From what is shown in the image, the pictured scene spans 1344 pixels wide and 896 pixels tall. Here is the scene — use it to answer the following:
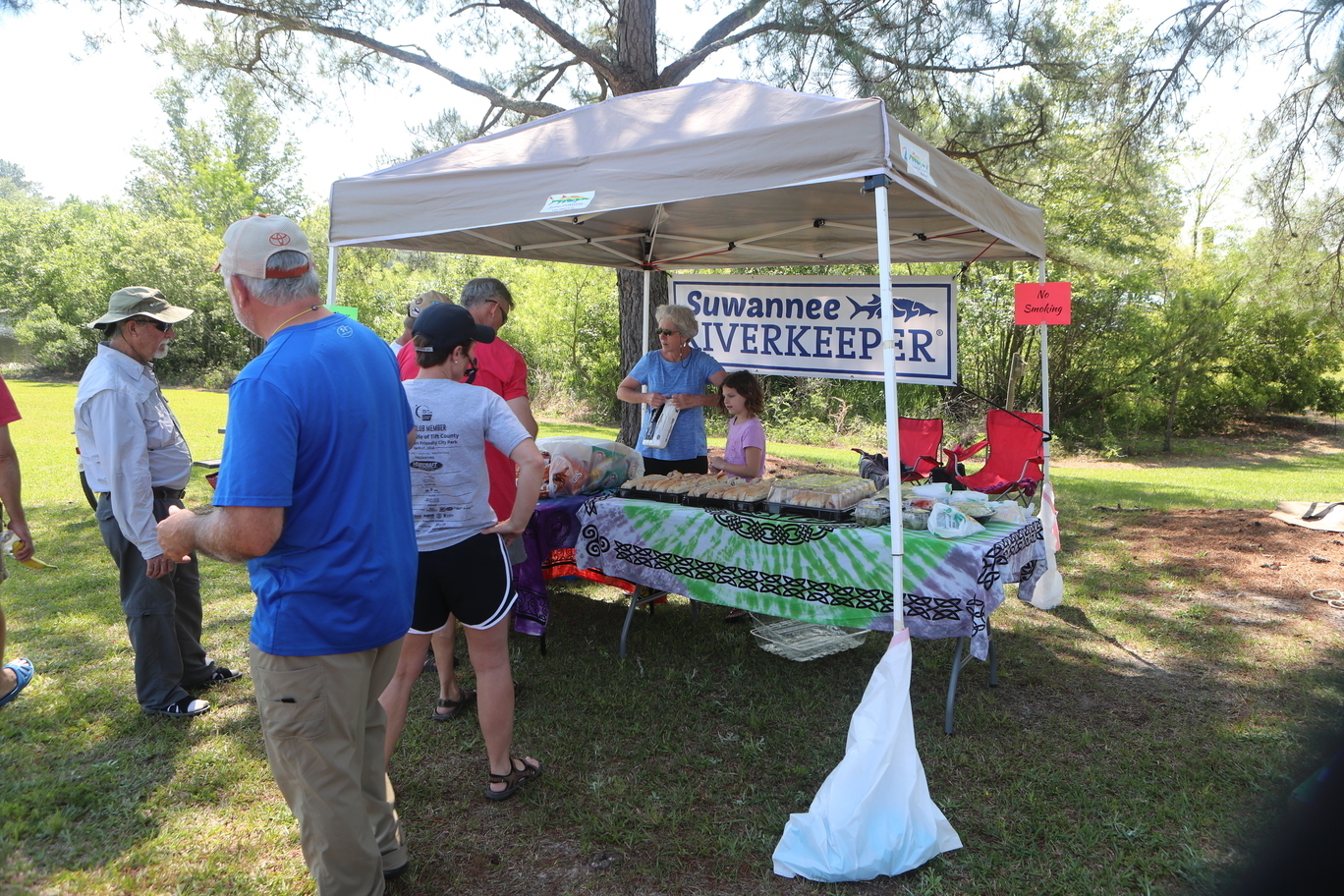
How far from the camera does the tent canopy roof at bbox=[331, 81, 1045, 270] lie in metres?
2.76

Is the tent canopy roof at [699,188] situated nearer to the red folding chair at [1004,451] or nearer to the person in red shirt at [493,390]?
the person in red shirt at [493,390]

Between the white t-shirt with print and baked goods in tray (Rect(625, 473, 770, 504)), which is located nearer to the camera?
the white t-shirt with print

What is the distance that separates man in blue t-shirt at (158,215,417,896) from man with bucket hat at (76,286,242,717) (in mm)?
1362

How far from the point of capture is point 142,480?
2867 mm

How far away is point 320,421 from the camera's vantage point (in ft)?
5.41

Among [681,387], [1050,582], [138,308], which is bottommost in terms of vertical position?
[1050,582]

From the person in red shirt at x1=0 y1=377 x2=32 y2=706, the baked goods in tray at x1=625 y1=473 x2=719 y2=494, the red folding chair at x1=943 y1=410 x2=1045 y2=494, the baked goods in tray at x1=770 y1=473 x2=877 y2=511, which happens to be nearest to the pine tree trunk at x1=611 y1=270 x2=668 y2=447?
the red folding chair at x1=943 y1=410 x2=1045 y2=494

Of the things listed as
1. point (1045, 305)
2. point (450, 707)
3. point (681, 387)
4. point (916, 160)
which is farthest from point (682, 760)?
point (1045, 305)

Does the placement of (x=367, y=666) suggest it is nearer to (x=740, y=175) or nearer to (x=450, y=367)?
(x=450, y=367)

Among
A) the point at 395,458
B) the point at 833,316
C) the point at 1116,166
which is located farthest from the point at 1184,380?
the point at 395,458

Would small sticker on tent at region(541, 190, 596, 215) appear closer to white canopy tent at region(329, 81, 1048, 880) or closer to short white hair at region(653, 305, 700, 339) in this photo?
white canopy tent at region(329, 81, 1048, 880)

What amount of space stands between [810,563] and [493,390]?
4.70 ft

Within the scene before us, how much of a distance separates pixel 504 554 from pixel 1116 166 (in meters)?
6.46

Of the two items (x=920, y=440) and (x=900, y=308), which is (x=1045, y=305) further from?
(x=920, y=440)
